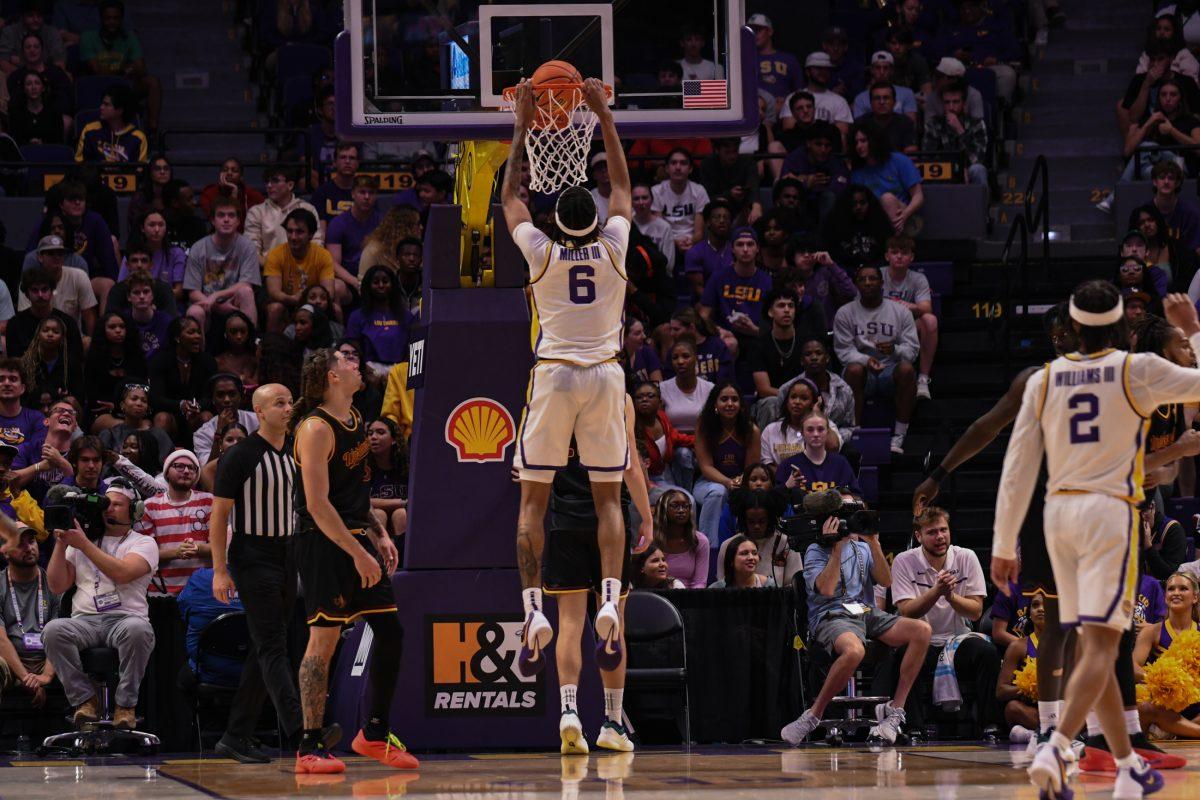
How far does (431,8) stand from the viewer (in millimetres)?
11664

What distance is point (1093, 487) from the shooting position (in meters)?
7.70

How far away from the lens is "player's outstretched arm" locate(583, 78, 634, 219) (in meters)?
9.84

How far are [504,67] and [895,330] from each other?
6375mm

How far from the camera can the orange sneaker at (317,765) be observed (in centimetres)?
941

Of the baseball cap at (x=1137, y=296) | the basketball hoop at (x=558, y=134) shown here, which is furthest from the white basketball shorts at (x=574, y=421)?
the baseball cap at (x=1137, y=296)

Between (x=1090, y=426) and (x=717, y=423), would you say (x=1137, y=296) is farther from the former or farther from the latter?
(x=1090, y=426)

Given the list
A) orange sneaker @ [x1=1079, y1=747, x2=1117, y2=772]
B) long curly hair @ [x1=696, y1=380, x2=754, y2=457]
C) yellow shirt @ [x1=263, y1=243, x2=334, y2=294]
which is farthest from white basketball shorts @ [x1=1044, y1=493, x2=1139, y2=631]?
yellow shirt @ [x1=263, y1=243, x2=334, y2=294]

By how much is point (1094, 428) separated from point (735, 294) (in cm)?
919

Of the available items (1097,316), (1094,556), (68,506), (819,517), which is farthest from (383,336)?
(1094,556)

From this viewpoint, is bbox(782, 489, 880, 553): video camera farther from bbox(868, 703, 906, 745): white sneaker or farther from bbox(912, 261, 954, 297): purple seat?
bbox(912, 261, 954, 297): purple seat

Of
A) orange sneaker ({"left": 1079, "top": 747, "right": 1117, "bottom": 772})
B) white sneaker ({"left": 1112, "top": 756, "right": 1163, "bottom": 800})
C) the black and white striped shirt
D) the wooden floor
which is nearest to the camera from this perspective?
white sneaker ({"left": 1112, "top": 756, "right": 1163, "bottom": 800})

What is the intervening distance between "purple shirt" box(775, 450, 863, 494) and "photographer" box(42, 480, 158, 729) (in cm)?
496

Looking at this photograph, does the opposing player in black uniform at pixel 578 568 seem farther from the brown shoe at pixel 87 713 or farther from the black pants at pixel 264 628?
the brown shoe at pixel 87 713

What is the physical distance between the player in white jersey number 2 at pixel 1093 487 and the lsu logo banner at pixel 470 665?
3.74 m
